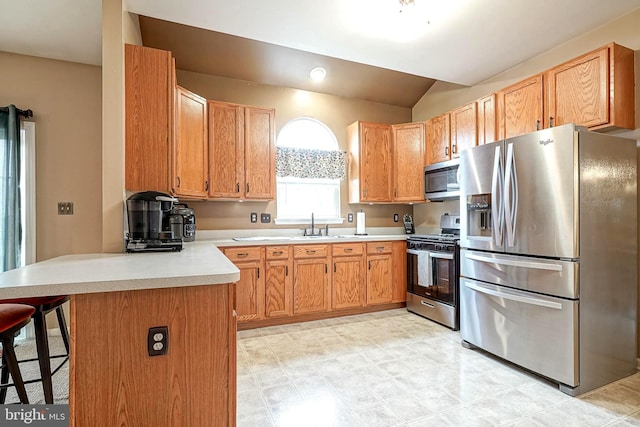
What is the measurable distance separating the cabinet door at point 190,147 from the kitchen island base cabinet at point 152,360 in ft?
5.03

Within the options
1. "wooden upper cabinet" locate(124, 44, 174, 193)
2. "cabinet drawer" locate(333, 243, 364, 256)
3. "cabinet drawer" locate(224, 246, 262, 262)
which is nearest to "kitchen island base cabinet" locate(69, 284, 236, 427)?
"wooden upper cabinet" locate(124, 44, 174, 193)

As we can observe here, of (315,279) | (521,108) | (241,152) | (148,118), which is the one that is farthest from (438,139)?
(148,118)

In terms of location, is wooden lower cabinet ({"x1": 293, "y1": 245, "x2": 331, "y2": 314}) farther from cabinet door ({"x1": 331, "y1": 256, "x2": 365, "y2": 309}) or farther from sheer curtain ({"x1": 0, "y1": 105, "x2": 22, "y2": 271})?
sheer curtain ({"x1": 0, "y1": 105, "x2": 22, "y2": 271})

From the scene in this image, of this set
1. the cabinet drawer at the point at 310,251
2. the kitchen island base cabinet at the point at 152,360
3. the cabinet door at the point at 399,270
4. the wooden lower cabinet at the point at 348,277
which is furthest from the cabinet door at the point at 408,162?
the kitchen island base cabinet at the point at 152,360

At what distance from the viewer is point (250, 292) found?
3328mm

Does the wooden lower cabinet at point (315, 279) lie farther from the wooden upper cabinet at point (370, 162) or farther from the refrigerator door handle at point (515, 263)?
the refrigerator door handle at point (515, 263)

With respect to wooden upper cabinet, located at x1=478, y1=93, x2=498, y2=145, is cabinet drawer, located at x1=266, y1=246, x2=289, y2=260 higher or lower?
lower

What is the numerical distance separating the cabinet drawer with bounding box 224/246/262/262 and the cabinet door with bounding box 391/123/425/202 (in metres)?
2.04

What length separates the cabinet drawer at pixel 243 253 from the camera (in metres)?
3.27

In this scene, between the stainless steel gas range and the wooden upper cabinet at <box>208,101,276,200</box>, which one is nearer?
the stainless steel gas range

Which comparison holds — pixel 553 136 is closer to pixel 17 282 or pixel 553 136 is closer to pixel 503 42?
pixel 503 42

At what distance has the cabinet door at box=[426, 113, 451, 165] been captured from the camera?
3838 mm

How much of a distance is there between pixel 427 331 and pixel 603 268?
161cm

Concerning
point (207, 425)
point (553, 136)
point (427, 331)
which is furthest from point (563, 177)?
point (207, 425)
